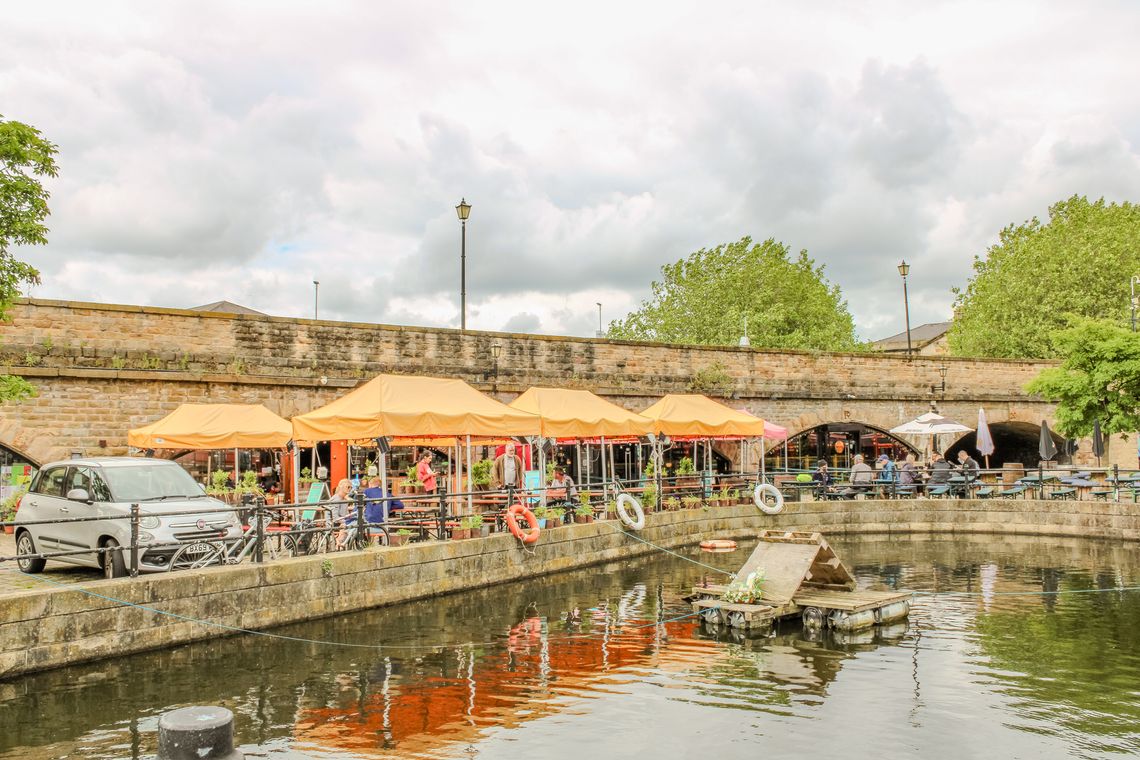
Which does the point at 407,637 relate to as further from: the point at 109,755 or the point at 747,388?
the point at 747,388

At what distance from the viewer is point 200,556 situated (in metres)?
11.1

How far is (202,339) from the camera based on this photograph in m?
18.6

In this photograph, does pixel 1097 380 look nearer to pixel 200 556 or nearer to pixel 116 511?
pixel 200 556

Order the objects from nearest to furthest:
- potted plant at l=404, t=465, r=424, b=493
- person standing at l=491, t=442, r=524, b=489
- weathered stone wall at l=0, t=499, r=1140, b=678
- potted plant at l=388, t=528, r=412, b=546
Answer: weathered stone wall at l=0, t=499, r=1140, b=678 < potted plant at l=388, t=528, r=412, b=546 < potted plant at l=404, t=465, r=424, b=493 < person standing at l=491, t=442, r=524, b=489

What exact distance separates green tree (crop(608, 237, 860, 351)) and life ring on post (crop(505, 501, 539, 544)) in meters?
28.8

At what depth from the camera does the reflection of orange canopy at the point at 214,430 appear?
15094mm

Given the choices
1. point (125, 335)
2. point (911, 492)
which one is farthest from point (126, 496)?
point (911, 492)

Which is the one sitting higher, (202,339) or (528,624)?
(202,339)

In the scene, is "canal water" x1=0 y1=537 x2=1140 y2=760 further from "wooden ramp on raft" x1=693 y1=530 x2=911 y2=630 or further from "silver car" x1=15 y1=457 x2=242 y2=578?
"silver car" x1=15 y1=457 x2=242 y2=578

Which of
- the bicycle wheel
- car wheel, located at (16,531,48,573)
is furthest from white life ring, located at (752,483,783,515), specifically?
car wheel, located at (16,531,48,573)

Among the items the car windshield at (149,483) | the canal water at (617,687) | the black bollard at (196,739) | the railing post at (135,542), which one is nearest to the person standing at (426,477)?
the canal water at (617,687)

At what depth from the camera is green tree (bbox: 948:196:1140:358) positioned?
39156mm

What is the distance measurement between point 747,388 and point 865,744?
20.5m

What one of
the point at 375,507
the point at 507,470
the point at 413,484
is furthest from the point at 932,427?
the point at 375,507
